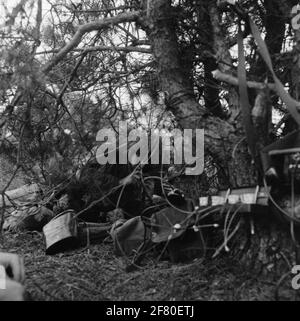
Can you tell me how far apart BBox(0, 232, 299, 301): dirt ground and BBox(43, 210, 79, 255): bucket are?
0.43 feet

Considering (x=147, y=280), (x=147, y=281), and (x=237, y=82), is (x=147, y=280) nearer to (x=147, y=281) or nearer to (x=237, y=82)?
(x=147, y=281)

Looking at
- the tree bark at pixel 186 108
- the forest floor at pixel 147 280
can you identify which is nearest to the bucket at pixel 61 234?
the forest floor at pixel 147 280

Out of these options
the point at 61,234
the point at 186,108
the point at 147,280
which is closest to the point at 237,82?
the point at 186,108

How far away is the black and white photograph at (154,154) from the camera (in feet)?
8.22

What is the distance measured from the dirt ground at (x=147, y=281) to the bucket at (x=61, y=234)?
0.43 feet

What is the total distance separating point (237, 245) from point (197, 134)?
0.71 metres

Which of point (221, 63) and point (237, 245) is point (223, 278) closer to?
point (237, 245)

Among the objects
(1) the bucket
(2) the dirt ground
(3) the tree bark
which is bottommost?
(2) the dirt ground

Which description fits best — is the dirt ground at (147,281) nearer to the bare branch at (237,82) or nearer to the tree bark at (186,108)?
the tree bark at (186,108)

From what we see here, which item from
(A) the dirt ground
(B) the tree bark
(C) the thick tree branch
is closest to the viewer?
(A) the dirt ground

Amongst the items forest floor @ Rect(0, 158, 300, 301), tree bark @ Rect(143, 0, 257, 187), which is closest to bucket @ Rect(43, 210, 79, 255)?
forest floor @ Rect(0, 158, 300, 301)

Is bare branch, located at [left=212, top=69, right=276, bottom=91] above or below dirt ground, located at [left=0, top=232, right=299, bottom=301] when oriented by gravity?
above

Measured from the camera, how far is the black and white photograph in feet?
8.22

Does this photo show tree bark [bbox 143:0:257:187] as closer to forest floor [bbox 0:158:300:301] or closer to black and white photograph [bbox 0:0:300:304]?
black and white photograph [bbox 0:0:300:304]
